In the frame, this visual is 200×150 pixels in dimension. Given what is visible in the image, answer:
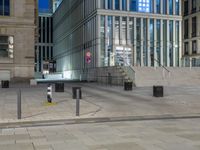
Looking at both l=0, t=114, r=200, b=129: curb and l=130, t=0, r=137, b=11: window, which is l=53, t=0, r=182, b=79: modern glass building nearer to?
l=130, t=0, r=137, b=11: window

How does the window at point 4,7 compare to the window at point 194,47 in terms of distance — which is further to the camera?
the window at point 194,47

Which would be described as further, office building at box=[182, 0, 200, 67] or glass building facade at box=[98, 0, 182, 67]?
office building at box=[182, 0, 200, 67]

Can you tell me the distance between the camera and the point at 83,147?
8031mm

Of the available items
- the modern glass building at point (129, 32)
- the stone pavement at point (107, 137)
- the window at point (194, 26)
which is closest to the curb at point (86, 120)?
the stone pavement at point (107, 137)

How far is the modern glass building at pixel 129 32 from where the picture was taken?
5531 centimetres

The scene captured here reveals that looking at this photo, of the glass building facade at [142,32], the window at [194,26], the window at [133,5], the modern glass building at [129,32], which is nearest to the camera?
the modern glass building at [129,32]

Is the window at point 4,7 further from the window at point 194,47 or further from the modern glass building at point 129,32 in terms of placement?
the window at point 194,47

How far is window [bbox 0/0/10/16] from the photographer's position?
4047 centimetres

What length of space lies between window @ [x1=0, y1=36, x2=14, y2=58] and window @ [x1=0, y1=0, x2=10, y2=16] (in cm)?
278

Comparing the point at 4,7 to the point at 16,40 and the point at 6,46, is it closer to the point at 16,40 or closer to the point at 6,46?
the point at 16,40

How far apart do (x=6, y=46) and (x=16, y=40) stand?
1301mm

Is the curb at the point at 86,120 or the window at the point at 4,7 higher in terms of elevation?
the window at the point at 4,7

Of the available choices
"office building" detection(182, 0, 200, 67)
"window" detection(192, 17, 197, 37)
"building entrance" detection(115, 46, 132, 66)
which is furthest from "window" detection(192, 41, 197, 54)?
"building entrance" detection(115, 46, 132, 66)

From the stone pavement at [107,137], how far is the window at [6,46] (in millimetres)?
30641
